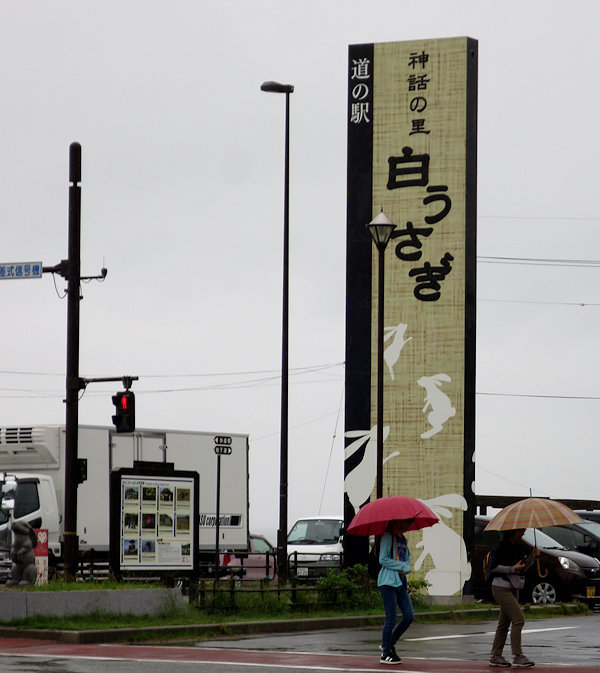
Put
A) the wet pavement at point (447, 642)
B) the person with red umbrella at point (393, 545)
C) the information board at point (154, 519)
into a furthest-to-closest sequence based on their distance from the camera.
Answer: the information board at point (154, 519)
the wet pavement at point (447, 642)
the person with red umbrella at point (393, 545)

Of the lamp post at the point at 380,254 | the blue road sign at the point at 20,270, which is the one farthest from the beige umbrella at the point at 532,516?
the blue road sign at the point at 20,270

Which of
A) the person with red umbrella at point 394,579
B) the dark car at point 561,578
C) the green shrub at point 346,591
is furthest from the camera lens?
the dark car at point 561,578

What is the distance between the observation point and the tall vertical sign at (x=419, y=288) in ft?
82.7

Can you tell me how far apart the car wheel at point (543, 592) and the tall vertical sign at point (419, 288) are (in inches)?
67.0

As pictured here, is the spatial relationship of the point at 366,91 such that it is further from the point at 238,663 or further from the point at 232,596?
the point at 238,663

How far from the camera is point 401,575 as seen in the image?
49.3 ft

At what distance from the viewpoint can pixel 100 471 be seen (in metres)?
30.9

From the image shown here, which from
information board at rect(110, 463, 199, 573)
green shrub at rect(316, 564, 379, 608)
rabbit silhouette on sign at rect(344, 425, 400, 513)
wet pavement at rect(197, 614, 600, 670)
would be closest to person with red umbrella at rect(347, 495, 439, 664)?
wet pavement at rect(197, 614, 600, 670)

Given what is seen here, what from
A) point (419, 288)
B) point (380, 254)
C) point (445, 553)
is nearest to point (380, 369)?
point (380, 254)

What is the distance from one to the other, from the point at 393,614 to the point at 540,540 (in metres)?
12.4

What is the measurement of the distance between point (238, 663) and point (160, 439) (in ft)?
58.2

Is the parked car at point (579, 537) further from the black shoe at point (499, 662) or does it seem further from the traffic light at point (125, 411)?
the black shoe at point (499, 662)

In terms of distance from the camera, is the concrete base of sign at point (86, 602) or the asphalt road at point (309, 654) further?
the concrete base of sign at point (86, 602)

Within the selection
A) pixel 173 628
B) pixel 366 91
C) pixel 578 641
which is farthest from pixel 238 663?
pixel 366 91
